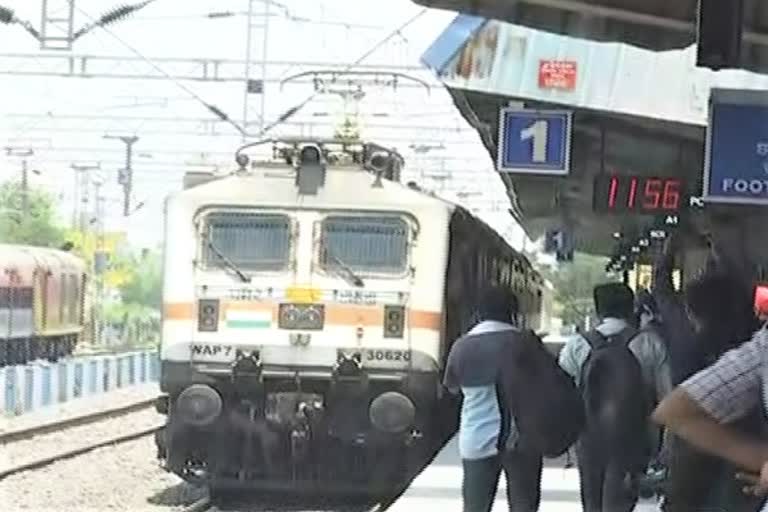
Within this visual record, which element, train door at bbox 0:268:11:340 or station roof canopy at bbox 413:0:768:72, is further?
train door at bbox 0:268:11:340

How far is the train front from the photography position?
504 inches

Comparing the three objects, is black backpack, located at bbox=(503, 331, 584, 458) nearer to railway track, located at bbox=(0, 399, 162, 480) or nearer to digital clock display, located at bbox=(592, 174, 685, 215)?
digital clock display, located at bbox=(592, 174, 685, 215)

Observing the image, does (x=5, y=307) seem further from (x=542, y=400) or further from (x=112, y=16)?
(x=542, y=400)

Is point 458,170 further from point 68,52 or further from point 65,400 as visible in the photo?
point 68,52

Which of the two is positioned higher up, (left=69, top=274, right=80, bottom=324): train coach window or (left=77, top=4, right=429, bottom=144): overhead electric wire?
(left=77, top=4, right=429, bottom=144): overhead electric wire

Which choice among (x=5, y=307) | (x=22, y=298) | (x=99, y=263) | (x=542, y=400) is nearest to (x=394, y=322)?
(x=542, y=400)

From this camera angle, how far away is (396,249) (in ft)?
43.4

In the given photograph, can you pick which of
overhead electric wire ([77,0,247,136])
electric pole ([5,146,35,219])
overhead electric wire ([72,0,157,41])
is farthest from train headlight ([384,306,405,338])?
electric pole ([5,146,35,219])

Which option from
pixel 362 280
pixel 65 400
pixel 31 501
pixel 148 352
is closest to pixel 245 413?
pixel 362 280

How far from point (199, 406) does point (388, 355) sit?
1535 mm

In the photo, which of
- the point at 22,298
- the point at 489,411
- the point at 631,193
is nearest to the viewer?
the point at 489,411

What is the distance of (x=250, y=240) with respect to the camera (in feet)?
44.0

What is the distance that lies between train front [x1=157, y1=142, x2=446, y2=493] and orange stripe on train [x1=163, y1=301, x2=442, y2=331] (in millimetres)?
11

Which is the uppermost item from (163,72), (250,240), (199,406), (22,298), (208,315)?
(163,72)
